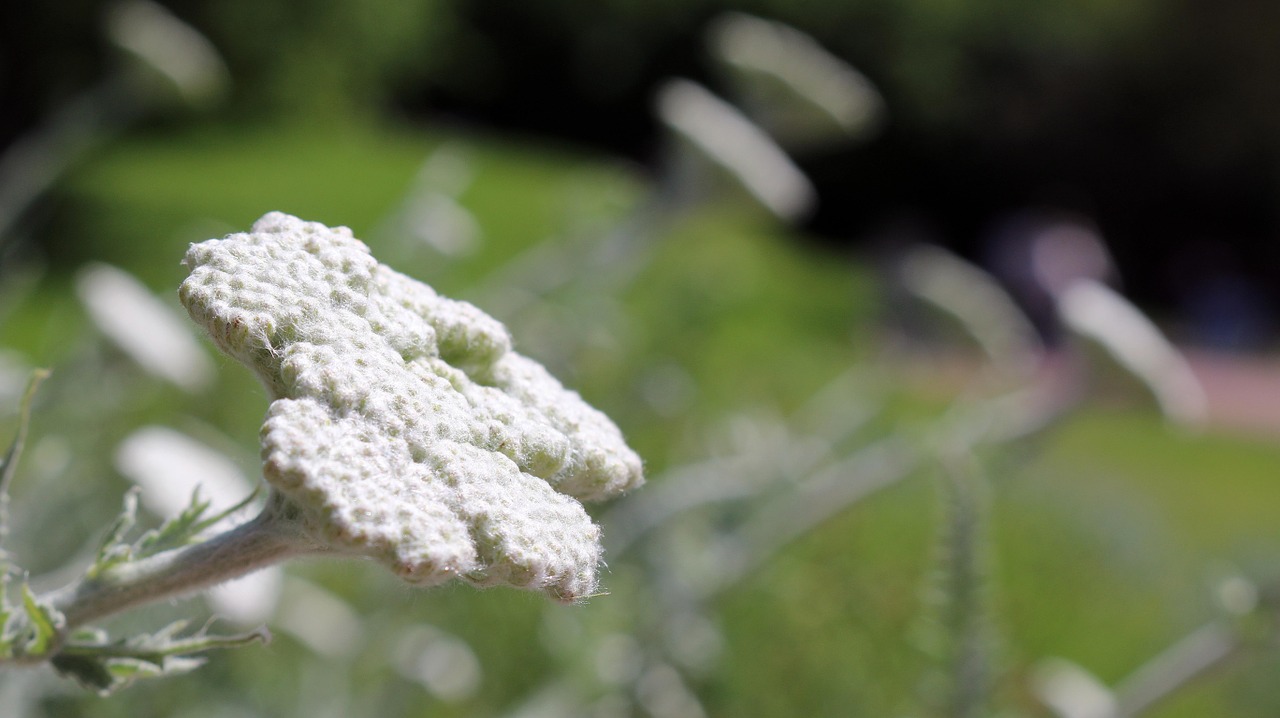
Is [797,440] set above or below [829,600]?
above

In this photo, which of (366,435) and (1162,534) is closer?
(366,435)

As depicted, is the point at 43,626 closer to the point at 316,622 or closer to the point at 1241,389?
the point at 316,622

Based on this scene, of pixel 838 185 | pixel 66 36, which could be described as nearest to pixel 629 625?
pixel 66 36

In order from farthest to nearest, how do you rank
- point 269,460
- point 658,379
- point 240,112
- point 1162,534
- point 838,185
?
point 838,185 < point 240,112 < point 1162,534 < point 658,379 < point 269,460

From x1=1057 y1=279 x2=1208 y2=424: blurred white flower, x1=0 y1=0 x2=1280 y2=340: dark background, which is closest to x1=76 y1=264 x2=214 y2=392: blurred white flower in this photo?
x1=1057 y1=279 x2=1208 y2=424: blurred white flower

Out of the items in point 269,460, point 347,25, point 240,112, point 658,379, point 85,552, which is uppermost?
point 269,460

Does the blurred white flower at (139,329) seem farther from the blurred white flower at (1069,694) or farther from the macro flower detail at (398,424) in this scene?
the blurred white flower at (1069,694)

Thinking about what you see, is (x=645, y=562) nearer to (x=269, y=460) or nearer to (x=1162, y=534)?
(x=269, y=460)

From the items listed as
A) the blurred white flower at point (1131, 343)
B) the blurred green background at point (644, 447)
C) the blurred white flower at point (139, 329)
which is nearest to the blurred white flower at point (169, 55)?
the blurred green background at point (644, 447)
